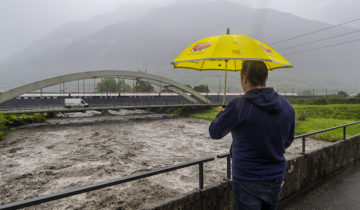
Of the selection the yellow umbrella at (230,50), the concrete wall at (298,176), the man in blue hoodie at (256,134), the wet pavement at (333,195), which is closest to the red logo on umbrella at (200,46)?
the yellow umbrella at (230,50)

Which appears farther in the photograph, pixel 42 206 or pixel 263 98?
pixel 42 206

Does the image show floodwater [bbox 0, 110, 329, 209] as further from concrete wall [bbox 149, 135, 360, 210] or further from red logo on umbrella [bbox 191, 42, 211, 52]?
red logo on umbrella [bbox 191, 42, 211, 52]

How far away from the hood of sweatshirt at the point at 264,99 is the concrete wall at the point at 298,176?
1.67 meters

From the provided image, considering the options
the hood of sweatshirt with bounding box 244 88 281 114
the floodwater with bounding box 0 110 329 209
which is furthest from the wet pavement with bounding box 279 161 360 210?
the hood of sweatshirt with bounding box 244 88 281 114

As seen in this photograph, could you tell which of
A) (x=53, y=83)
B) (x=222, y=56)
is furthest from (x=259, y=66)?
(x=53, y=83)

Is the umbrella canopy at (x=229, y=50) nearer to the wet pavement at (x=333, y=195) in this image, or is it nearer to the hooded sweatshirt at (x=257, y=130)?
the hooded sweatshirt at (x=257, y=130)

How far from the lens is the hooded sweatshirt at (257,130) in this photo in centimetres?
155

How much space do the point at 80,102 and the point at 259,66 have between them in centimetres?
4048

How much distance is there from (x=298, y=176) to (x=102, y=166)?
820cm

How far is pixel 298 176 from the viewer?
4.20 meters

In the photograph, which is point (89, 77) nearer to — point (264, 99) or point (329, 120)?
point (329, 120)

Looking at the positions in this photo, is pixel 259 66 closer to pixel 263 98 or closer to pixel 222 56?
pixel 263 98

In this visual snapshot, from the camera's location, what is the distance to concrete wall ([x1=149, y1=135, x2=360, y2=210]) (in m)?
2.79

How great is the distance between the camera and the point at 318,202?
3.95m
